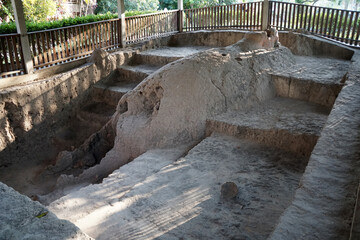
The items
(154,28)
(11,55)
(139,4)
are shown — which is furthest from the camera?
(139,4)

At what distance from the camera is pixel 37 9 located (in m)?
13.8

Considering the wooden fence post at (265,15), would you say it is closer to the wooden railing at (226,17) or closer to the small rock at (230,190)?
the wooden railing at (226,17)

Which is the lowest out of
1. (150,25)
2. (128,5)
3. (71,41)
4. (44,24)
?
(71,41)

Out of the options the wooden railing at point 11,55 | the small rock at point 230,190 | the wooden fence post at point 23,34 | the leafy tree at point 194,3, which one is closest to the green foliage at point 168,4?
the leafy tree at point 194,3

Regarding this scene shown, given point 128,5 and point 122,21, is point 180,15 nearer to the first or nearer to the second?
point 122,21

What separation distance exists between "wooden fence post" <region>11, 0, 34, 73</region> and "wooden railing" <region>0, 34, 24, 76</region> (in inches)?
3.9

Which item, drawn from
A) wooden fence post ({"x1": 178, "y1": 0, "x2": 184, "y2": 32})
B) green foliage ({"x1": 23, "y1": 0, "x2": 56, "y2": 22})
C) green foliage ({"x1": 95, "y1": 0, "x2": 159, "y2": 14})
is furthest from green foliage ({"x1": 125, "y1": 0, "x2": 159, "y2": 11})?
green foliage ({"x1": 23, "y1": 0, "x2": 56, "y2": 22})

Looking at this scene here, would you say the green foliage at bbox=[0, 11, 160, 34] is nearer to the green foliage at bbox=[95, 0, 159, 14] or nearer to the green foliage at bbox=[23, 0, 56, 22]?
the green foliage at bbox=[23, 0, 56, 22]

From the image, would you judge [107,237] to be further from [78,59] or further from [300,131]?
[78,59]

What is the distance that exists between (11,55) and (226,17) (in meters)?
8.21

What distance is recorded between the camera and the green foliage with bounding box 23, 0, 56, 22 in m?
13.6

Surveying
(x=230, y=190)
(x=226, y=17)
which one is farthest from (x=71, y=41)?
(x=230, y=190)

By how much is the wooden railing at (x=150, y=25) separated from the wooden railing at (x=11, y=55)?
4.17m

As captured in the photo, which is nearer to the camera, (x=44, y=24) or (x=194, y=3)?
(x=44, y=24)
